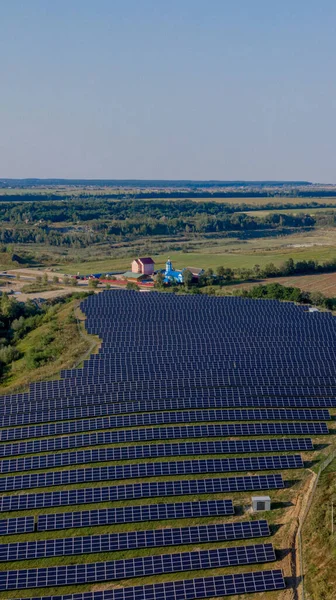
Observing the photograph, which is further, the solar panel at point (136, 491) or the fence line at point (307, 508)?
the solar panel at point (136, 491)

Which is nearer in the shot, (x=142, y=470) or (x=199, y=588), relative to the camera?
(x=199, y=588)

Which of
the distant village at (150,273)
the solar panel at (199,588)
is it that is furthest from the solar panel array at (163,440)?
the distant village at (150,273)

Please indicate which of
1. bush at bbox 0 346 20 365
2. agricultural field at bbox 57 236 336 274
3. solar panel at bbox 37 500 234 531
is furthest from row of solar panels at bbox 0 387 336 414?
agricultural field at bbox 57 236 336 274

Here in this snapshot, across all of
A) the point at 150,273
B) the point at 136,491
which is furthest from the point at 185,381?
the point at 150,273

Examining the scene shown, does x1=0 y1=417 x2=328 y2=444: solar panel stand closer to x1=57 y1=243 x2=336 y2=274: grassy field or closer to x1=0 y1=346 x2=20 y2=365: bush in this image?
x1=0 y1=346 x2=20 y2=365: bush

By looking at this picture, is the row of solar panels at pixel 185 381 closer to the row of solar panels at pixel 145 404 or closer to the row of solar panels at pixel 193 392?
the row of solar panels at pixel 193 392

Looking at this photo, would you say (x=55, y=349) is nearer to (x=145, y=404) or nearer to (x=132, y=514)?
(x=145, y=404)
